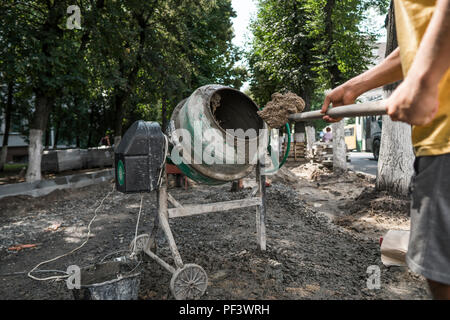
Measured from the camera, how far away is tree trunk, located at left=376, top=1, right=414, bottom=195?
5.44 meters

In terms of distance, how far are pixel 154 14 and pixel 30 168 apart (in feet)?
26.9

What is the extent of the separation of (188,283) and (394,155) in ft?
15.5

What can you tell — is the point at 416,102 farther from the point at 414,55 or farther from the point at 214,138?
the point at 214,138

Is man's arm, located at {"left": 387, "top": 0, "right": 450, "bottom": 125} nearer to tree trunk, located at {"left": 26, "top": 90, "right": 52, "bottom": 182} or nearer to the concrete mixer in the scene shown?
the concrete mixer

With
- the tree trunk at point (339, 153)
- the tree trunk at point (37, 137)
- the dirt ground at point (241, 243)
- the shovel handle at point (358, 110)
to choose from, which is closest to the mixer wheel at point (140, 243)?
the dirt ground at point (241, 243)

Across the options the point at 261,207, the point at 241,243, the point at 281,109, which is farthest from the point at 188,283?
the point at 281,109

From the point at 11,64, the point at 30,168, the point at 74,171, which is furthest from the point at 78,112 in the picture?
the point at 11,64

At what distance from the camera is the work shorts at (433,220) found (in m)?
1.02

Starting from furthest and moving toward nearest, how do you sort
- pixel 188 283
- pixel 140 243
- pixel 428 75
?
pixel 140 243 < pixel 188 283 < pixel 428 75

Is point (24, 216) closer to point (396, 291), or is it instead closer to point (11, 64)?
point (11, 64)

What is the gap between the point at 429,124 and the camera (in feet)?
3.59

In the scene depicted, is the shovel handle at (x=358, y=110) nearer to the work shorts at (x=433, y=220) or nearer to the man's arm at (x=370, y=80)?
the man's arm at (x=370, y=80)

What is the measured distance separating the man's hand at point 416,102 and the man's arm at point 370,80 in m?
0.54

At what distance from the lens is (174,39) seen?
13.1 metres
